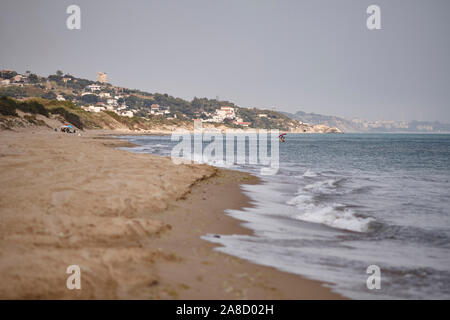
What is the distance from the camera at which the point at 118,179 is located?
12.0 metres

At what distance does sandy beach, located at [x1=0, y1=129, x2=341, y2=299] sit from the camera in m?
4.97

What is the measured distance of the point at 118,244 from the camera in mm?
6770

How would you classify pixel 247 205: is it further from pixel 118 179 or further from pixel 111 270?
pixel 111 270

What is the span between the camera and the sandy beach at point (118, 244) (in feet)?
16.3

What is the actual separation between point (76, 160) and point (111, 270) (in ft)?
40.4
